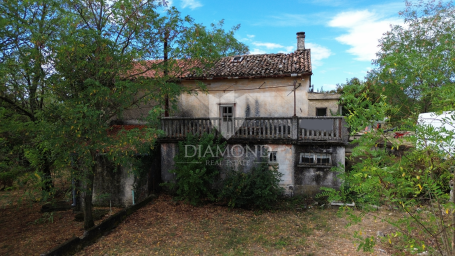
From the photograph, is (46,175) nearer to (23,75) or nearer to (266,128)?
(23,75)

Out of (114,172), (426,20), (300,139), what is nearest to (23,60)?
(114,172)

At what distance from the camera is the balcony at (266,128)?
10477 mm

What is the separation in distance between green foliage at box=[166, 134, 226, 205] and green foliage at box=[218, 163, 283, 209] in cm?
77

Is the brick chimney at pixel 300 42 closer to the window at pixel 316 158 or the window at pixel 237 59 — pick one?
the window at pixel 237 59

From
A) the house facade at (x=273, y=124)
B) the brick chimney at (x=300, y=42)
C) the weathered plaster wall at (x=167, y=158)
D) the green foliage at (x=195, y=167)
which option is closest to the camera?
the green foliage at (x=195, y=167)

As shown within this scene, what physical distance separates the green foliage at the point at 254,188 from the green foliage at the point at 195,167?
768 millimetres

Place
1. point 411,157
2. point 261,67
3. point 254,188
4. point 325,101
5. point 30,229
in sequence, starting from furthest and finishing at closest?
point 325,101, point 261,67, point 254,188, point 30,229, point 411,157

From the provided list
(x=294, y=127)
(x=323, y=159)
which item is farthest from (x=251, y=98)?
(x=323, y=159)

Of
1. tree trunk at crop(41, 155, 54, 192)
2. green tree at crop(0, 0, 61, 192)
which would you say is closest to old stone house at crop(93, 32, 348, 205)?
tree trunk at crop(41, 155, 54, 192)

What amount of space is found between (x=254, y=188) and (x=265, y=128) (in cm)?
271

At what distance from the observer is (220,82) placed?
13.4 m

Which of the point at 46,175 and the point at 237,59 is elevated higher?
the point at 237,59

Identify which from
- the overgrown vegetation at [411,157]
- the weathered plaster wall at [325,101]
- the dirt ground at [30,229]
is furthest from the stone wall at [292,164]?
the overgrown vegetation at [411,157]

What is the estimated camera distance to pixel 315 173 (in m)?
10.7
